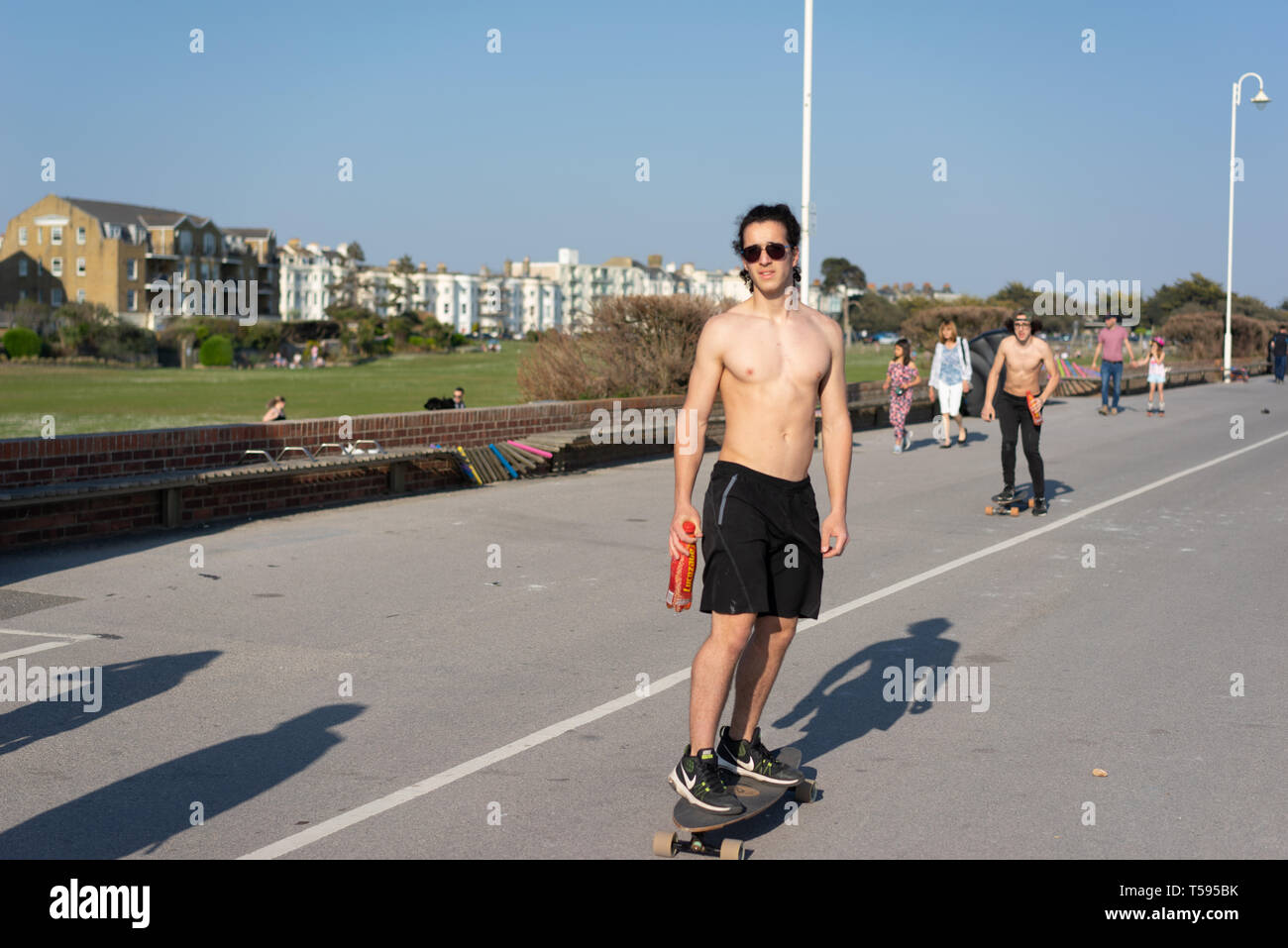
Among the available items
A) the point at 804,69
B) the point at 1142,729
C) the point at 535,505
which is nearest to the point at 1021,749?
the point at 1142,729

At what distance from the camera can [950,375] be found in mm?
20172

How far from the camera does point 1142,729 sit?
19.1 feet

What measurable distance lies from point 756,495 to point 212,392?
154ft

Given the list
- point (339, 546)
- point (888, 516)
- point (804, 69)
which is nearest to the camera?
point (339, 546)

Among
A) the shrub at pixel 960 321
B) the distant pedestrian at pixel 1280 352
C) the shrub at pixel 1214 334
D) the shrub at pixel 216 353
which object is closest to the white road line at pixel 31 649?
the shrub at pixel 960 321

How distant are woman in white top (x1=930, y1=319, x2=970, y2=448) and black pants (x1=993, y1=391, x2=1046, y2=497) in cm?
697

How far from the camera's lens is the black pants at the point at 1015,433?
12711mm

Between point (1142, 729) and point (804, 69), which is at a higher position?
point (804, 69)

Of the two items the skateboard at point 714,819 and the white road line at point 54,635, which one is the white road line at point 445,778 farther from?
the white road line at point 54,635

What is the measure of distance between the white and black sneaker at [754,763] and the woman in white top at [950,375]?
51.9ft

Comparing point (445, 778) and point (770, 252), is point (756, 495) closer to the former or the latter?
point (770, 252)

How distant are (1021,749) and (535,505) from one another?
27.4ft

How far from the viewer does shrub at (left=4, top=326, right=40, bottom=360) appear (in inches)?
2869
